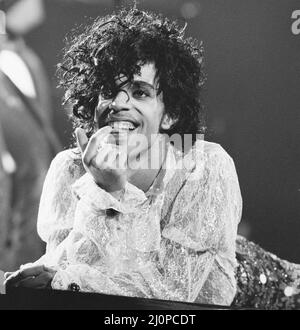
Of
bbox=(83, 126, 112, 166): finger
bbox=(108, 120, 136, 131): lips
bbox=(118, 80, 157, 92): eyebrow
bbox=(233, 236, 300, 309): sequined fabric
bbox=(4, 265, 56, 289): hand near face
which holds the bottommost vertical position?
bbox=(233, 236, 300, 309): sequined fabric

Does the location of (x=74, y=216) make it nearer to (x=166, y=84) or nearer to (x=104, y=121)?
(x=104, y=121)

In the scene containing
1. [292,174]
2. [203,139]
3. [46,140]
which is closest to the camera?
[292,174]

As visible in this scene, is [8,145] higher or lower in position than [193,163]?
higher

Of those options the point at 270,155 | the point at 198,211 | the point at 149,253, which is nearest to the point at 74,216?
the point at 149,253

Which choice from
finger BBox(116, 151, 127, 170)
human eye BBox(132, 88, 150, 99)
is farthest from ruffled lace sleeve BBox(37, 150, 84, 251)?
human eye BBox(132, 88, 150, 99)

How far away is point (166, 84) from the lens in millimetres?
1869

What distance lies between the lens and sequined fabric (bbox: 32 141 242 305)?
181 centimetres

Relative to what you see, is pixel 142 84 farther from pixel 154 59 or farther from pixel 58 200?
pixel 58 200

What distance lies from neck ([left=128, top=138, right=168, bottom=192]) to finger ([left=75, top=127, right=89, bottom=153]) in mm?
190

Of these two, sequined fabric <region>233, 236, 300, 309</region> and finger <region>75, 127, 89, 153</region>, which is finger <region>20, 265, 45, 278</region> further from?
sequined fabric <region>233, 236, 300, 309</region>

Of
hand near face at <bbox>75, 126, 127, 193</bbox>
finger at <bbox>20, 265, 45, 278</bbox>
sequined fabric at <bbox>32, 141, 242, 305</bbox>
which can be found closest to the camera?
sequined fabric at <bbox>32, 141, 242, 305</bbox>

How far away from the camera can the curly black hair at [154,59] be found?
1855mm

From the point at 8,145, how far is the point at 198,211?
76cm

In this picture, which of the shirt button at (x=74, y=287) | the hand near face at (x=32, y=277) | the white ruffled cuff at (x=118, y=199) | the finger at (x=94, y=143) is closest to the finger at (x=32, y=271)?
the hand near face at (x=32, y=277)
